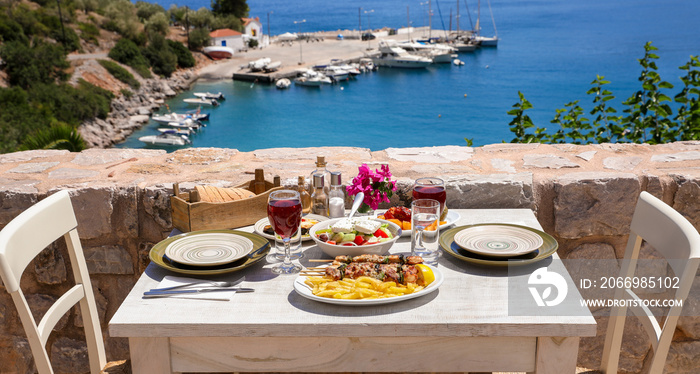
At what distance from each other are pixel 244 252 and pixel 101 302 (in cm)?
111

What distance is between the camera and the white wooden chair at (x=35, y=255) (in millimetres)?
1604

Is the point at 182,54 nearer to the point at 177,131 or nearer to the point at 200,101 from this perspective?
the point at 200,101

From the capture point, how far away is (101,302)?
2590mm

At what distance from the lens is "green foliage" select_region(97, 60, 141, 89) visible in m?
35.9

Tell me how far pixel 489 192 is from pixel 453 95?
43438 millimetres

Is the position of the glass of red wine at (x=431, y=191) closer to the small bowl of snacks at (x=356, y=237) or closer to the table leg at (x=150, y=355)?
the small bowl of snacks at (x=356, y=237)

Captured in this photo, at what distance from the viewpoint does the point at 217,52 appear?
5059cm

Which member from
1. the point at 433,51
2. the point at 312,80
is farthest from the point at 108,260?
the point at 433,51

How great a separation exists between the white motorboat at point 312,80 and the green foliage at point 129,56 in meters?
12.2

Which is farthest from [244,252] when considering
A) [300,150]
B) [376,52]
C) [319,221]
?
[376,52]

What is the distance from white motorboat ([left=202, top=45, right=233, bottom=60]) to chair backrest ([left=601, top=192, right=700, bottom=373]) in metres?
50.8

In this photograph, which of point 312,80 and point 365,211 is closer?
point 365,211

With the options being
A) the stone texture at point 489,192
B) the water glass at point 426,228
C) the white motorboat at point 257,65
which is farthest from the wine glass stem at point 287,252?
the white motorboat at point 257,65

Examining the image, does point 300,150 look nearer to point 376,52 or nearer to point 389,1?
point 376,52
